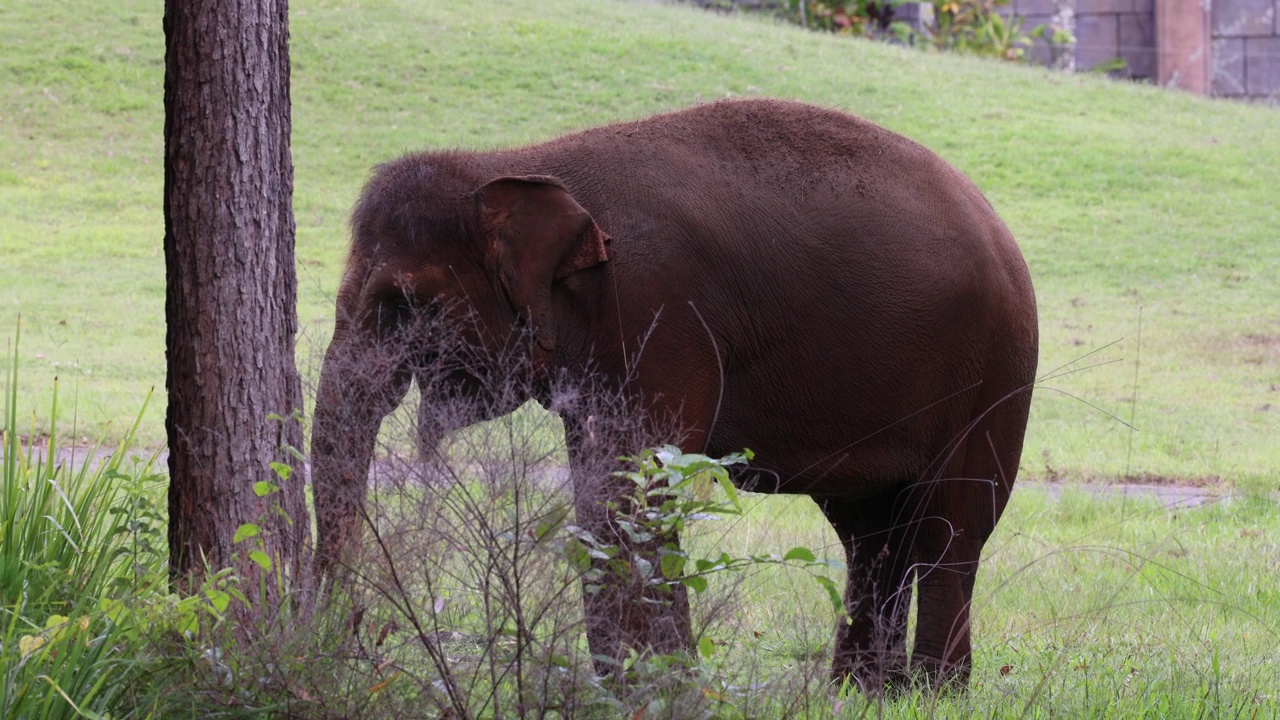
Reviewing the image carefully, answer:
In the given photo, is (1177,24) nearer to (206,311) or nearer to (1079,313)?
(1079,313)

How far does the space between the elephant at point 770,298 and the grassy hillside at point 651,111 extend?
20.0 feet

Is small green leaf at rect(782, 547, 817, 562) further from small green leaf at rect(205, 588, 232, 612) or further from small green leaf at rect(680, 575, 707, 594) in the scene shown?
small green leaf at rect(205, 588, 232, 612)

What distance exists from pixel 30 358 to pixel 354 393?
9.91 meters

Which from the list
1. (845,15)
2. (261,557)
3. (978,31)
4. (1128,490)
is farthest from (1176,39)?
(261,557)

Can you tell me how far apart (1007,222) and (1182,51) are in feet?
28.2

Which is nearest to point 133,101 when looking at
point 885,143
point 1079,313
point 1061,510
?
point 1079,313

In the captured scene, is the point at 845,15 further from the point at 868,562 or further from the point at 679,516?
the point at 679,516

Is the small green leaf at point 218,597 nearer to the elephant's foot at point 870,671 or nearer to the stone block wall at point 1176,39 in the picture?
the elephant's foot at point 870,671

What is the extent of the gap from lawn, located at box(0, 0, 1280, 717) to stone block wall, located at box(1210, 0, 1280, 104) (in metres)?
1.73

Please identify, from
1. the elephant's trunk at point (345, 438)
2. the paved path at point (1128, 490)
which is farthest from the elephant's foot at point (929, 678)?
the paved path at point (1128, 490)

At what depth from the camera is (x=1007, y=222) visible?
63.9ft

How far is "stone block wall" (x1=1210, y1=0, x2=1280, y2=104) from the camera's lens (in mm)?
25062

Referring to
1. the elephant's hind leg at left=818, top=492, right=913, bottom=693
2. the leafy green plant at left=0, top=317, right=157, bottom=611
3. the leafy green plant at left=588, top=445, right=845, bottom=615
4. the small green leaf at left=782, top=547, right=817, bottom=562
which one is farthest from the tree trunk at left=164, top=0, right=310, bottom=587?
the elephant's hind leg at left=818, top=492, right=913, bottom=693

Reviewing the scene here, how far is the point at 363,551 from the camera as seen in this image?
10.8 feet
